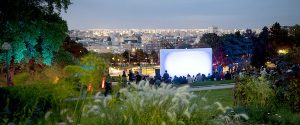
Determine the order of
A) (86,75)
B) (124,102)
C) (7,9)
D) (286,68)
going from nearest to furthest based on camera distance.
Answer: (124,102) → (286,68) → (86,75) → (7,9)

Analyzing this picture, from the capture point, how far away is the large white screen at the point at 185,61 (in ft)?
117

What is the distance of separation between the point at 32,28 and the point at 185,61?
35.2ft

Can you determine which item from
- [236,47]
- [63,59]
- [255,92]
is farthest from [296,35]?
[255,92]

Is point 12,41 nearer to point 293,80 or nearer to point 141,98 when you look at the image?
point 293,80

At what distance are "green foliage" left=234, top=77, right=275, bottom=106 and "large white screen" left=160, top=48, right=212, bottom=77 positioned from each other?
2160 cm

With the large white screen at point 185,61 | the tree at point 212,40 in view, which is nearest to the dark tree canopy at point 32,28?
the large white screen at point 185,61

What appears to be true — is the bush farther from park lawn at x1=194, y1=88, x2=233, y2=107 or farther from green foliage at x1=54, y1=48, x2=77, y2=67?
green foliage at x1=54, y1=48, x2=77, y2=67

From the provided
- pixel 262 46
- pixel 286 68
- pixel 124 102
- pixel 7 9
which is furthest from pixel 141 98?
pixel 262 46

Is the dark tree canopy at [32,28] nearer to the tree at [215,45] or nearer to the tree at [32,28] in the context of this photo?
the tree at [32,28]

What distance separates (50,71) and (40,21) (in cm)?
336

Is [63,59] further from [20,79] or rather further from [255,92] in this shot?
[255,92]

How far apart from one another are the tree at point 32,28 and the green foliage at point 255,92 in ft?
69.2

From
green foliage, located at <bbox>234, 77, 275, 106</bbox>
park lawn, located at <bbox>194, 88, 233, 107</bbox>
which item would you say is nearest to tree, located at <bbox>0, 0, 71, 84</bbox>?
park lawn, located at <bbox>194, 88, 233, 107</bbox>

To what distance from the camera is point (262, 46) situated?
62.4 m
